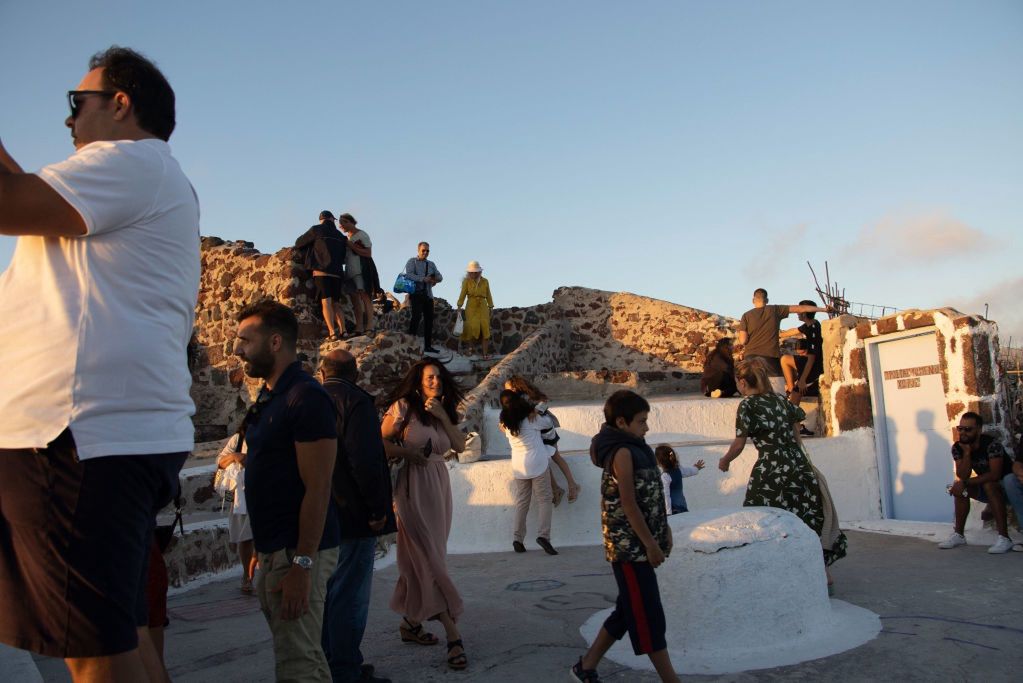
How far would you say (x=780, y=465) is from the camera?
17.6 feet

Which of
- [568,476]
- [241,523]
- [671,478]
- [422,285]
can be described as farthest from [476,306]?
[241,523]

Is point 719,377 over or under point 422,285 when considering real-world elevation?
under

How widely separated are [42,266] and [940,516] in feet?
26.5

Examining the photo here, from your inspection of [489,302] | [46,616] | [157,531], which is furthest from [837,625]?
[489,302]

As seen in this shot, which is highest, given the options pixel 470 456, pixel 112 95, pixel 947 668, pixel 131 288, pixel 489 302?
pixel 489 302

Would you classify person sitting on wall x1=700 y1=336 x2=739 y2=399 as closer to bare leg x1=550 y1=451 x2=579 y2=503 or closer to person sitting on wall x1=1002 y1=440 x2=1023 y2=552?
bare leg x1=550 y1=451 x2=579 y2=503

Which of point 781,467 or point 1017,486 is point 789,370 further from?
point 781,467

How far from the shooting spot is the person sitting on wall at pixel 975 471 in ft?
22.0

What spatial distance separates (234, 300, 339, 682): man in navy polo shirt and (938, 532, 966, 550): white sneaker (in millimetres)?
5665

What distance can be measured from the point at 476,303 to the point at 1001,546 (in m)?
10.3

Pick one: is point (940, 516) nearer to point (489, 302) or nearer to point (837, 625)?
point (837, 625)

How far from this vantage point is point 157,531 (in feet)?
12.2

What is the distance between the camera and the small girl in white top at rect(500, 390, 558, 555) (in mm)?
7738

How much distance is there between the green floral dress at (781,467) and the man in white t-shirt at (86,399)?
4.16 metres
